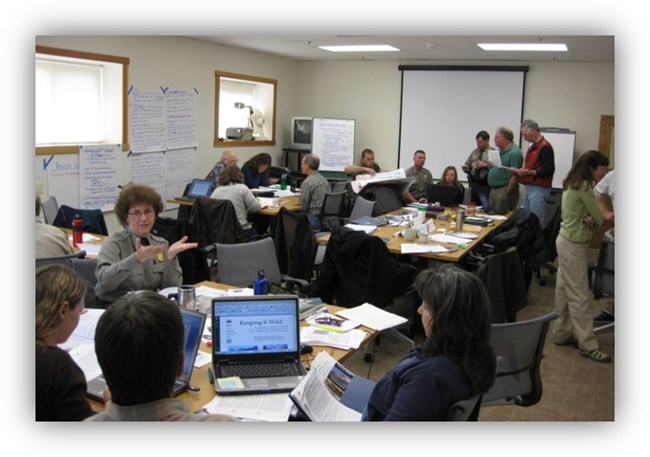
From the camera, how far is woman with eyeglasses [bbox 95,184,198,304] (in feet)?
9.41

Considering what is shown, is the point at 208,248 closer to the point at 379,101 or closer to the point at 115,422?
the point at 115,422

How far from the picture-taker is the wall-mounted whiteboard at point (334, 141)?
9086mm

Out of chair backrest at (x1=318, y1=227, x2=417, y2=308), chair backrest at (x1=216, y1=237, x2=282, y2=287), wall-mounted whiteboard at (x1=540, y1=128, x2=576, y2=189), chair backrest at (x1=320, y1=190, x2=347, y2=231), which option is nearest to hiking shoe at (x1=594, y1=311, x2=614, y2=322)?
chair backrest at (x1=318, y1=227, x2=417, y2=308)

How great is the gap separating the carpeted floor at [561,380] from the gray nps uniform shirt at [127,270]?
1291 millimetres

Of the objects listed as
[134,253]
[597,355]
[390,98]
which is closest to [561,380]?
[597,355]

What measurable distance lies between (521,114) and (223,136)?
3857mm

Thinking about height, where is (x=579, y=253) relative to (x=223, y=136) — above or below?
below

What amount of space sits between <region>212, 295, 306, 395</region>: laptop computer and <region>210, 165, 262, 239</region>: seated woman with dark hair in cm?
312

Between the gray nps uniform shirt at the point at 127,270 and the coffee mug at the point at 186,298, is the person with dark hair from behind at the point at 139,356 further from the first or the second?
the gray nps uniform shirt at the point at 127,270

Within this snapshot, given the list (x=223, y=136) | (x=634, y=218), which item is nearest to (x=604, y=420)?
(x=634, y=218)

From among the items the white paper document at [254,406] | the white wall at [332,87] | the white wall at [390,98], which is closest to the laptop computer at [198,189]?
the white wall at [332,87]

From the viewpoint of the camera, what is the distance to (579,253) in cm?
401

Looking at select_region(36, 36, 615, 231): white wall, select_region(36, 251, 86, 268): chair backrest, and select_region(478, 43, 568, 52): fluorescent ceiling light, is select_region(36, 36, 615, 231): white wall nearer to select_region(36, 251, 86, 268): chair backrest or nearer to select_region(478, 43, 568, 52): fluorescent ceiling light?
select_region(478, 43, 568, 52): fluorescent ceiling light

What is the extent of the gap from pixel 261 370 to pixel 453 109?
272 inches
